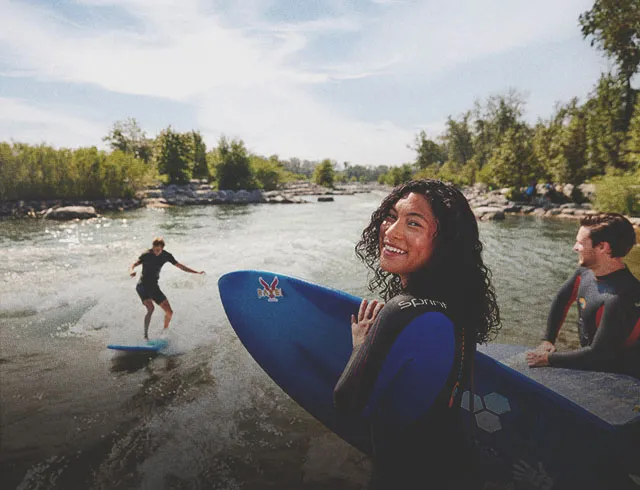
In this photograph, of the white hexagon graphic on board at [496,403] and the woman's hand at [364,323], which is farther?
the white hexagon graphic on board at [496,403]

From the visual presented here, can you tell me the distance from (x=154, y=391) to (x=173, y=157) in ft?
180

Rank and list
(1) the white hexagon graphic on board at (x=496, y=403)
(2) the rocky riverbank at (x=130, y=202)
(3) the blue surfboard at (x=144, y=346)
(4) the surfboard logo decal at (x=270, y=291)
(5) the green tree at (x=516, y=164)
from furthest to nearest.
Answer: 1. (5) the green tree at (x=516, y=164)
2. (2) the rocky riverbank at (x=130, y=202)
3. (3) the blue surfboard at (x=144, y=346)
4. (4) the surfboard logo decal at (x=270, y=291)
5. (1) the white hexagon graphic on board at (x=496, y=403)

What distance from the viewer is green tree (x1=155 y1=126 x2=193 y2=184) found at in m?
53.2

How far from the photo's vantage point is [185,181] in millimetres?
55312

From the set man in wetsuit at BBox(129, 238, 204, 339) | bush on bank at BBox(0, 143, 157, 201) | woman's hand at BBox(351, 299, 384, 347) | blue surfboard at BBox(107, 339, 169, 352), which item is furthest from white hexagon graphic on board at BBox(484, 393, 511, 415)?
bush on bank at BBox(0, 143, 157, 201)

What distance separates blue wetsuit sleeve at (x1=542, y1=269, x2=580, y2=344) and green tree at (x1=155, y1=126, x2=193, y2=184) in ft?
186

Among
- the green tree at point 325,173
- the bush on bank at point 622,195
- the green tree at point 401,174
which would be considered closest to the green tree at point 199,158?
the green tree at point 325,173

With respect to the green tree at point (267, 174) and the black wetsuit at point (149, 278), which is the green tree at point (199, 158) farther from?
the black wetsuit at point (149, 278)

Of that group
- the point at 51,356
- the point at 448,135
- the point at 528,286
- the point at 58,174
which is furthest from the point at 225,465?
the point at 448,135

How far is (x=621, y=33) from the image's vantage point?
26.0 m

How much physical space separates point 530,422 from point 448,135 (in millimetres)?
82084

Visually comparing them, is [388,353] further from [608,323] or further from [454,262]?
[608,323]

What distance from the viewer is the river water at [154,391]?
3.04 m

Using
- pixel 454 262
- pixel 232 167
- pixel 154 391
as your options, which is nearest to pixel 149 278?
pixel 154 391
